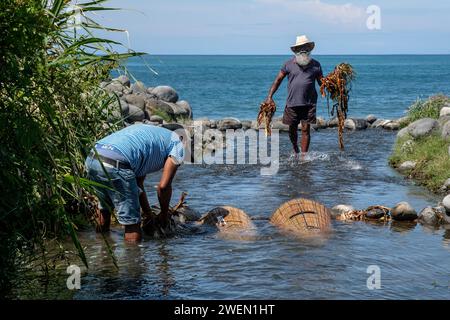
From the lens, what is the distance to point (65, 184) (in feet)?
26.9

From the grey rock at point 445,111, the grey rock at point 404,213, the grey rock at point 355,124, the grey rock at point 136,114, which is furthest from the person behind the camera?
the grey rock at point 355,124

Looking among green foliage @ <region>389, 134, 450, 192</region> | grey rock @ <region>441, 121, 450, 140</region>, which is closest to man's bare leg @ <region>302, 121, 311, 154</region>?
green foliage @ <region>389, 134, 450, 192</region>

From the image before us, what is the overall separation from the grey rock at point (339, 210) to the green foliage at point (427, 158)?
96.2 inches

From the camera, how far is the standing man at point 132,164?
7727mm

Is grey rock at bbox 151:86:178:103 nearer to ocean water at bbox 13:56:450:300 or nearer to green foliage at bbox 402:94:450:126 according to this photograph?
A: green foliage at bbox 402:94:450:126

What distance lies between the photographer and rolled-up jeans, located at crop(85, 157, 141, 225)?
7691mm

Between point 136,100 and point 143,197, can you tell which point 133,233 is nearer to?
point 143,197

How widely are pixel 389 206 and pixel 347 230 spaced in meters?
1.77

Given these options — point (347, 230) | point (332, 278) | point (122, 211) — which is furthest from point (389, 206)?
Answer: point (122, 211)

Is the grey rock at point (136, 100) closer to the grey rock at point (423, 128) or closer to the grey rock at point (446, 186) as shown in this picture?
the grey rock at point (423, 128)

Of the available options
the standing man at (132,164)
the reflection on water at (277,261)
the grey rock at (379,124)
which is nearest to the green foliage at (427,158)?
the reflection on water at (277,261)

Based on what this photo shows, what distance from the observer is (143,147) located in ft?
26.1
